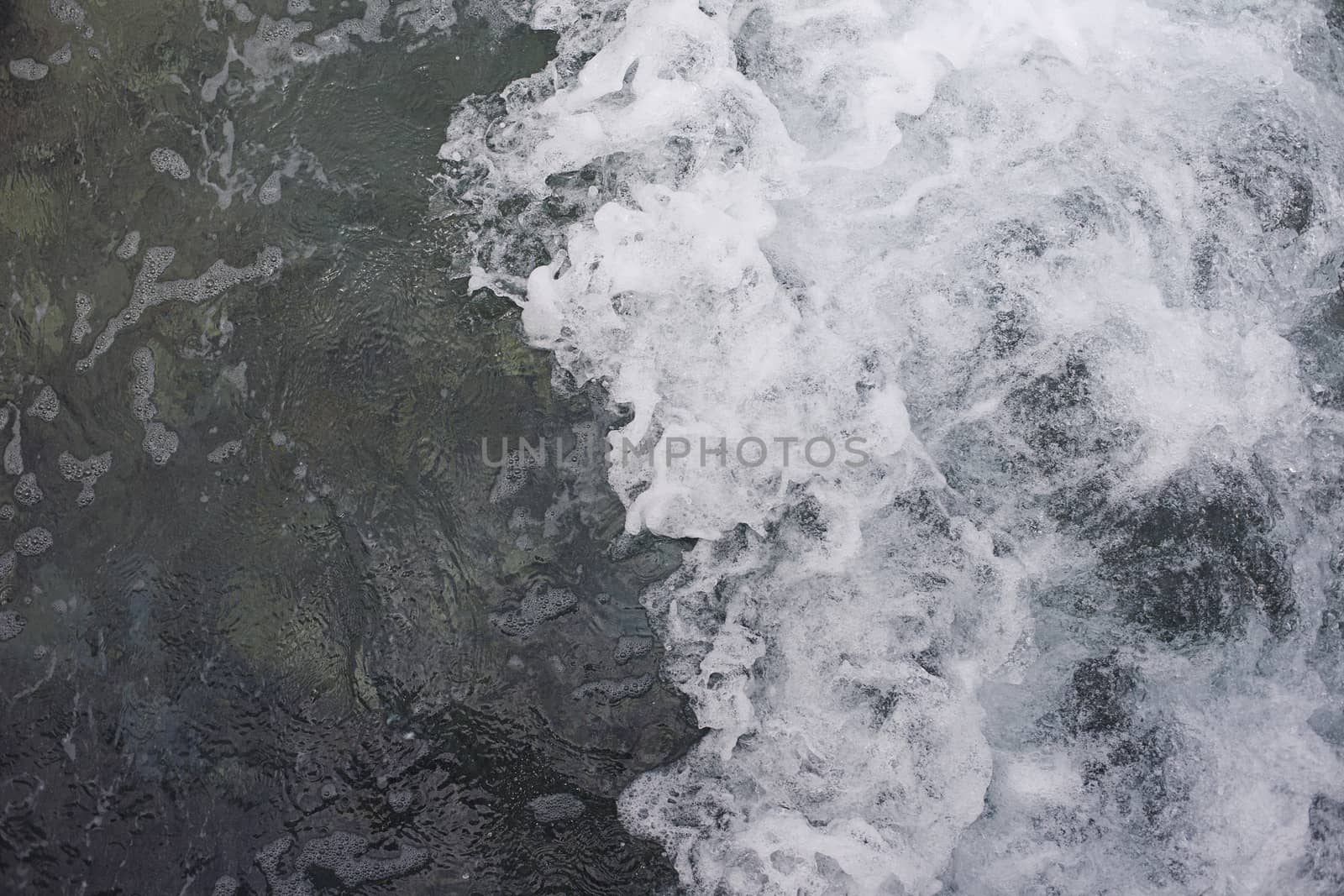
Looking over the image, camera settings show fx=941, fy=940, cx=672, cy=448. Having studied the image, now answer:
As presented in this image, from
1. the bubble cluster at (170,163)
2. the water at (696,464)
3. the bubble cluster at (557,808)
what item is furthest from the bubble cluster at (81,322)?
the bubble cluster at (557,808)

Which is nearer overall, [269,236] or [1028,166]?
[1028,166]

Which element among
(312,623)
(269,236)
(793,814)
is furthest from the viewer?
(269,236)

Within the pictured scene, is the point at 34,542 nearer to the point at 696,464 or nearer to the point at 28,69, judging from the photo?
the point at 28,69

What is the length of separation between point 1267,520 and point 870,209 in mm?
1710

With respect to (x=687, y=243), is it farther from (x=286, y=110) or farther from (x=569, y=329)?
(x=286, y=110)

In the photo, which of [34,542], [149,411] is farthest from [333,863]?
[149,411]

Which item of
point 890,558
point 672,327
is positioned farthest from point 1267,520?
point 672,327

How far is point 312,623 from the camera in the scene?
3.37 m

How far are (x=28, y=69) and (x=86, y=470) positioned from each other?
1.74 m

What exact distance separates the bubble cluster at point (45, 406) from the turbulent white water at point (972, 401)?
5.68ft

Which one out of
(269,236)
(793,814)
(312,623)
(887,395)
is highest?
(269,236)

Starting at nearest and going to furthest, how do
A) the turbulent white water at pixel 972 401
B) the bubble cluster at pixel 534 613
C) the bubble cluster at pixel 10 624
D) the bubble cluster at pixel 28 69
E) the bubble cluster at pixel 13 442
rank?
the turbulent white water at pixel 972 401, the bubble cluster at pixel 534 613, the bubble cluster at pixel 10 624, the bubble cluster at pixel 13 442, the bubble cluster at pixel 28 69

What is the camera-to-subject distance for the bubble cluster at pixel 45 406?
365 centimetres

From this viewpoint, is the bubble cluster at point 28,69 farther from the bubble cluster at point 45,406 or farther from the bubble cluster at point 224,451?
the bubble cluster at point 224,451
